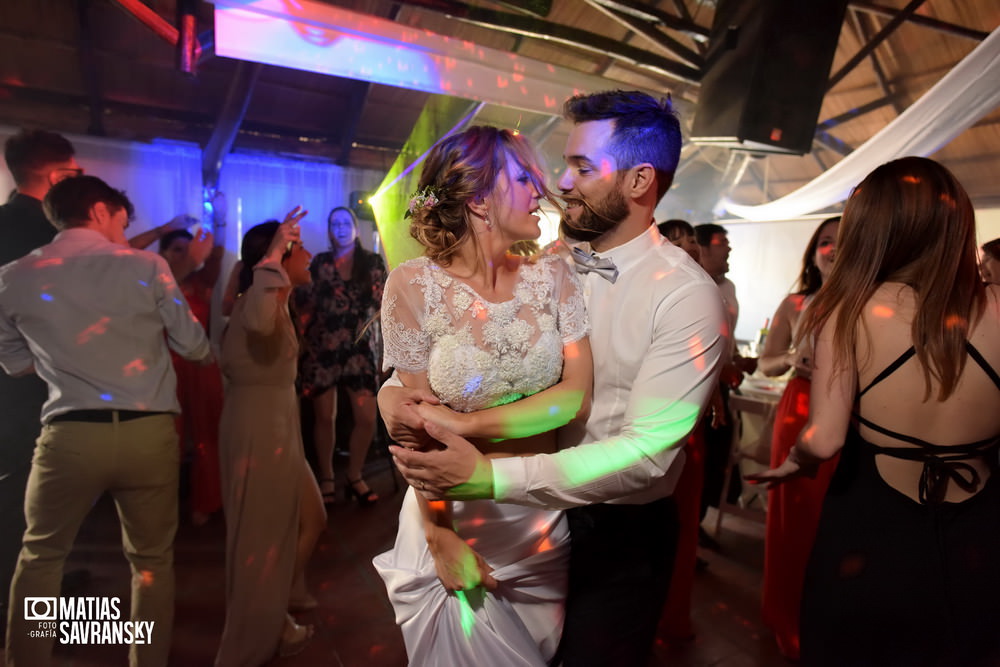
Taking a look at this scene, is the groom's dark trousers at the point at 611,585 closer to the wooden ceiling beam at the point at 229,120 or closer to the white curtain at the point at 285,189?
the white curtain at the point at 285,189

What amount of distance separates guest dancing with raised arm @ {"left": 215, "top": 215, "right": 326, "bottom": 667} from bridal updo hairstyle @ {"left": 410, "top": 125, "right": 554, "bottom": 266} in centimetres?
106

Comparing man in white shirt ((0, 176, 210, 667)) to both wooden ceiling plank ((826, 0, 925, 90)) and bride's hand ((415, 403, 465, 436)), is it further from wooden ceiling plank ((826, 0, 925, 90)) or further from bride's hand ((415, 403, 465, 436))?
wooden ceiling plank ((826, 0, 925, 90))

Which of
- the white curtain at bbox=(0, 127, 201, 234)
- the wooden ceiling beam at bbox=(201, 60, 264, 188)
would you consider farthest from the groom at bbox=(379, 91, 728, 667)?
the white curtain at bbox=(0, 127, 201, 234)

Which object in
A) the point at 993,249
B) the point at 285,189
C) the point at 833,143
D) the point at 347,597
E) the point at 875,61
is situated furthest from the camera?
the point at 833,143

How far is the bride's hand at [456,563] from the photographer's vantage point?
3.54ft

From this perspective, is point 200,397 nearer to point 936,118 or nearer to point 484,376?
point 484,376

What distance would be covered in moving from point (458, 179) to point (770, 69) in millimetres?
3310

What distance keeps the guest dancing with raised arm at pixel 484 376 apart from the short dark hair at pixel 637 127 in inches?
7.6

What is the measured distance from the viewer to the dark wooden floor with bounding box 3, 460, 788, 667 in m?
2.19

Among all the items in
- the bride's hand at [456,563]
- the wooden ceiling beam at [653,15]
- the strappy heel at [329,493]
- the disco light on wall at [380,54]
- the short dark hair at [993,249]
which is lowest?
the strappy heel at [329,493]

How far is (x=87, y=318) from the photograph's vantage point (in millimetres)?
1792

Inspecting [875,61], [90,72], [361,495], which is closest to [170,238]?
[90,72]

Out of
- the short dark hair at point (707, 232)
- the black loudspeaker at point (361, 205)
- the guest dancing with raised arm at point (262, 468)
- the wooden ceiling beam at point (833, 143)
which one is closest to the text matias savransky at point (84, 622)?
the guest dancing with raised arm at point (262, 468)

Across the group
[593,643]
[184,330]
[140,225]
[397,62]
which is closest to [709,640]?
[593,643]
